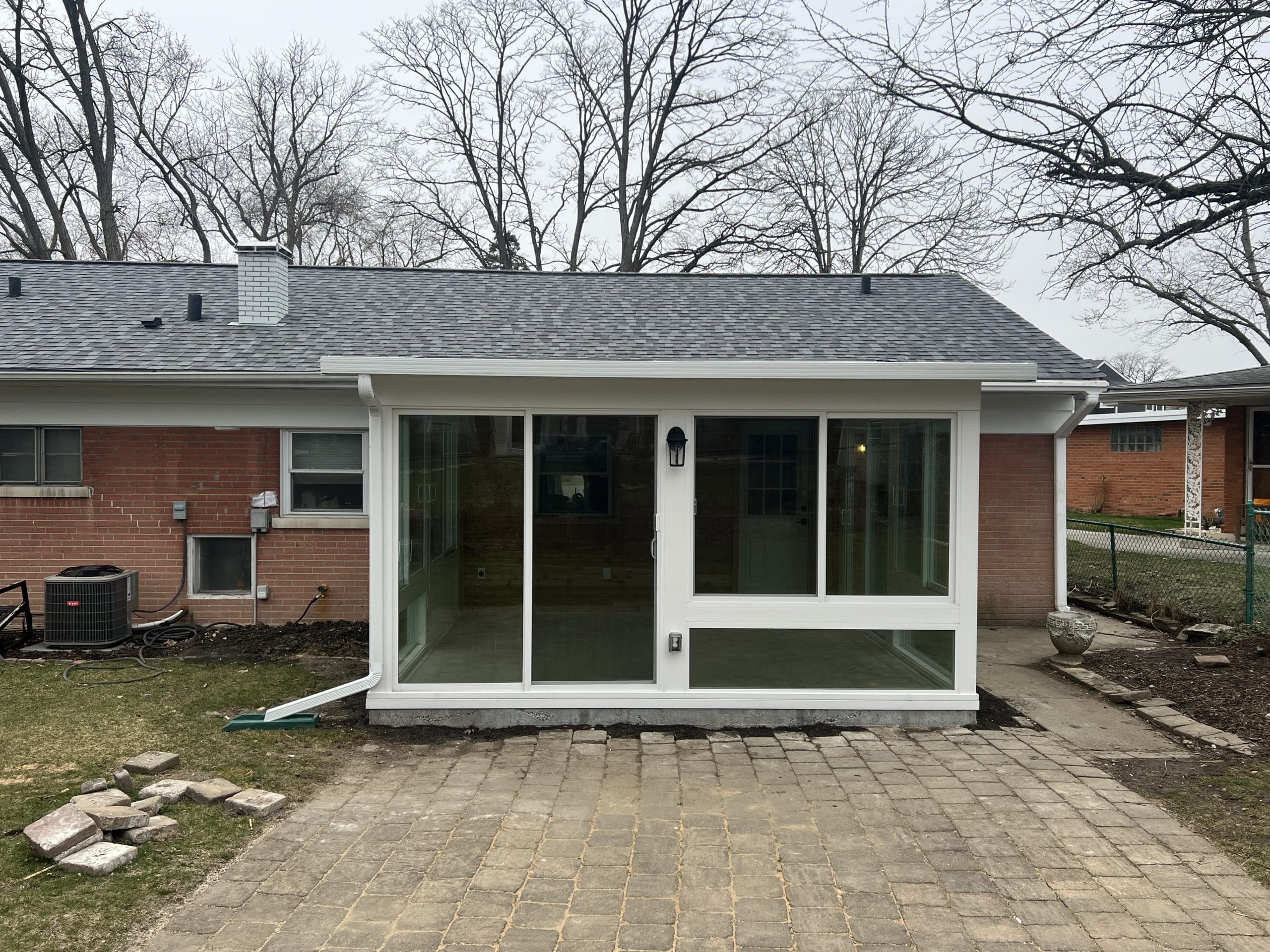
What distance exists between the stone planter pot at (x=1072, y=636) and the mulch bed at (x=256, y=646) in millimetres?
6326

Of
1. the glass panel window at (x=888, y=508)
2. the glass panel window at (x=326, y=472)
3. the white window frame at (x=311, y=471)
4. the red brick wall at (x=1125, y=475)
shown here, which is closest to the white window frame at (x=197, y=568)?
the white window frame at (x=311, y=471)

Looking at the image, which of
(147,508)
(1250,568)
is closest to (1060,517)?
(1250,568)

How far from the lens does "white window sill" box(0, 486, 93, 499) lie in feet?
28.8

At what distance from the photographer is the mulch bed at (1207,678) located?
247 inches

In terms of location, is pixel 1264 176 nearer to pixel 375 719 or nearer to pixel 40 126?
pixel 375 719

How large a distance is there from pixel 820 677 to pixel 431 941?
3.55 meters

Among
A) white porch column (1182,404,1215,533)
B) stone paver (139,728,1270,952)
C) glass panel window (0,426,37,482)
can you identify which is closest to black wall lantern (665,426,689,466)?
stone paver (139,728,1270,952)

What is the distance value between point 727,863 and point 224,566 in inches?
270

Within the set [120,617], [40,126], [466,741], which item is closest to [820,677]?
[466,741]

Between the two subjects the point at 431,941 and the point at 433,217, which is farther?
the point at 433,217

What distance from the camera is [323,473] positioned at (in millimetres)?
8938

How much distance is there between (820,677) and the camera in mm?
6207

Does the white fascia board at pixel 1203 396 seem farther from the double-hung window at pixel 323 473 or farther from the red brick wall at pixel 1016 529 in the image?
the double-hung window at pixel 323 473

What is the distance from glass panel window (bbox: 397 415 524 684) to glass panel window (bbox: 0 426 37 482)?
517 centimetres
